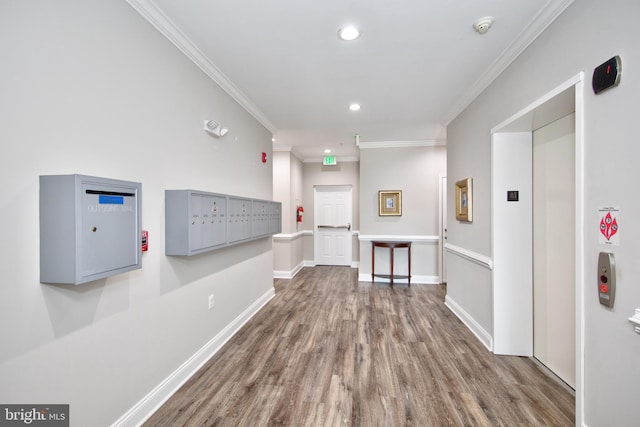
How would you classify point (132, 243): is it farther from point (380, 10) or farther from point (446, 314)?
point (446, 314)

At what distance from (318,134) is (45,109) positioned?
3929 mm

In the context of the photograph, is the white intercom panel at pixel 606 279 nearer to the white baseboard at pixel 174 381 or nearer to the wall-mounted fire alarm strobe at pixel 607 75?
the wall-mounted fire alarm strobe at pixel 607 75

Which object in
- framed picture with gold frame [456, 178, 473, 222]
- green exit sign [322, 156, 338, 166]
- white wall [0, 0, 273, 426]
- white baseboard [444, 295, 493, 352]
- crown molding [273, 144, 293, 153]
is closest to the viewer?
white wall [0, 0, 273, 426]

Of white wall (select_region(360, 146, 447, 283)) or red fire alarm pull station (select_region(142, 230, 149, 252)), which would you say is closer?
red fire alarm pull station (select_region(142, 230, 149, 252))

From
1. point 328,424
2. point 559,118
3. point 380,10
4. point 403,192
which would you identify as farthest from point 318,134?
point 328,424

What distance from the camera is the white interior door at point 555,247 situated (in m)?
2.13

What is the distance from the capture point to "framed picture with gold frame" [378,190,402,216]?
5348mm

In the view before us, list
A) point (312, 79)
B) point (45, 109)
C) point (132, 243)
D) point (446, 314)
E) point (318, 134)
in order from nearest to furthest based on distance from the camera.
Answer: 1. point (45, 109)
2. point (132, 243)
3. point (312, 79)
4. point (446, 314)
5. point (318, 134)

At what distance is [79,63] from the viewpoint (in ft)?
4.65

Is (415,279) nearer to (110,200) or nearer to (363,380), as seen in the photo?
(363,380)

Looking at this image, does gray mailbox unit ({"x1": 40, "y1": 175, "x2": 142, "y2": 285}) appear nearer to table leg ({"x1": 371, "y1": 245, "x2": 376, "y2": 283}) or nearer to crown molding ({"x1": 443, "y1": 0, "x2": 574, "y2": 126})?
crown molding ({"x1": 443, "y1": 0, "x2": 574, "y2": 126})

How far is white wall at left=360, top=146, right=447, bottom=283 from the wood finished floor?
189 centimetres

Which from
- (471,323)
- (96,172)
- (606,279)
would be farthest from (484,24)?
(471,323)

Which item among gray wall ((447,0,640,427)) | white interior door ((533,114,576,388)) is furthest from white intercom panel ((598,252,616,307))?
white interior door ((533,114,576,388))
